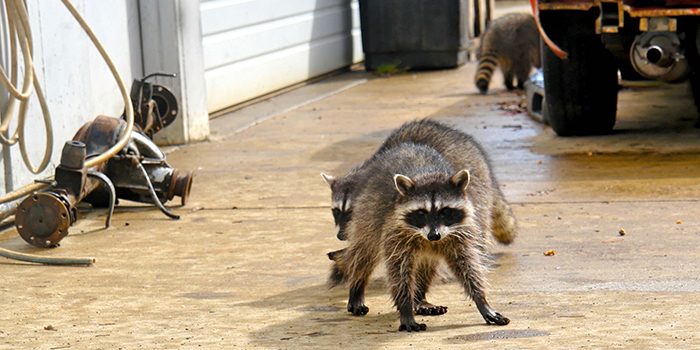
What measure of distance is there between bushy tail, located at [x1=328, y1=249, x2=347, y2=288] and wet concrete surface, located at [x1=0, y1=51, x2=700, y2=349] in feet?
0.15

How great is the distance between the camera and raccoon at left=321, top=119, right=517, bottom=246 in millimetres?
4184

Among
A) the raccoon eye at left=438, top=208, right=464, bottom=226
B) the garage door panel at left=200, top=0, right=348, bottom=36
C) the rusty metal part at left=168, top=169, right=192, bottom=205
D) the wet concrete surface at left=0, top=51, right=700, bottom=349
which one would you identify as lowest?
the wet concrete surface at left=0, top=51, right=700, bottom=349

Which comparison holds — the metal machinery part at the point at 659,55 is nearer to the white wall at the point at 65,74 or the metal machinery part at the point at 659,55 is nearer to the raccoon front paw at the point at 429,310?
the raccoon front paw at the point at 429,310

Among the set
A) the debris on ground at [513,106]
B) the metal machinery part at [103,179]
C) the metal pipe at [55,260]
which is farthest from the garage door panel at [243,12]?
the metal pipe at [55,260]

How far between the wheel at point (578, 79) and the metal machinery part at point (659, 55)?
2.04 ft

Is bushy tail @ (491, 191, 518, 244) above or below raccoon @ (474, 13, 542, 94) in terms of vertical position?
below

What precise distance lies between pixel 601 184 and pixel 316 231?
1.84 m

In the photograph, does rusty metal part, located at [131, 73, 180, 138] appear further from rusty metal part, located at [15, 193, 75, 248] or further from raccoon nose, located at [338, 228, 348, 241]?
raccoon nose, located at [338, 228, 348, 241]

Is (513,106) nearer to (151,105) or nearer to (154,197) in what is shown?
(151,105)

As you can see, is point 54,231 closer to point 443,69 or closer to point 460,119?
point 460,119

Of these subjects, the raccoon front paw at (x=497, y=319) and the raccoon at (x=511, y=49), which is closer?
the raccoon front paw at (x=497, y=319)

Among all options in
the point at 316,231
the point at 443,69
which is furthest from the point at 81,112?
the point at 443,69

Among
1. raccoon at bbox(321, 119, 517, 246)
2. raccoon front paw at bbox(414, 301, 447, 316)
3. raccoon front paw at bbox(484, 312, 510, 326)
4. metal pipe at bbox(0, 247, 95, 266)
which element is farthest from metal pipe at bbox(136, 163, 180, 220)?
raccoon front paw at bbox(484, 312, 510, 326)

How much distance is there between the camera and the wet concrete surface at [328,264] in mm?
3328
